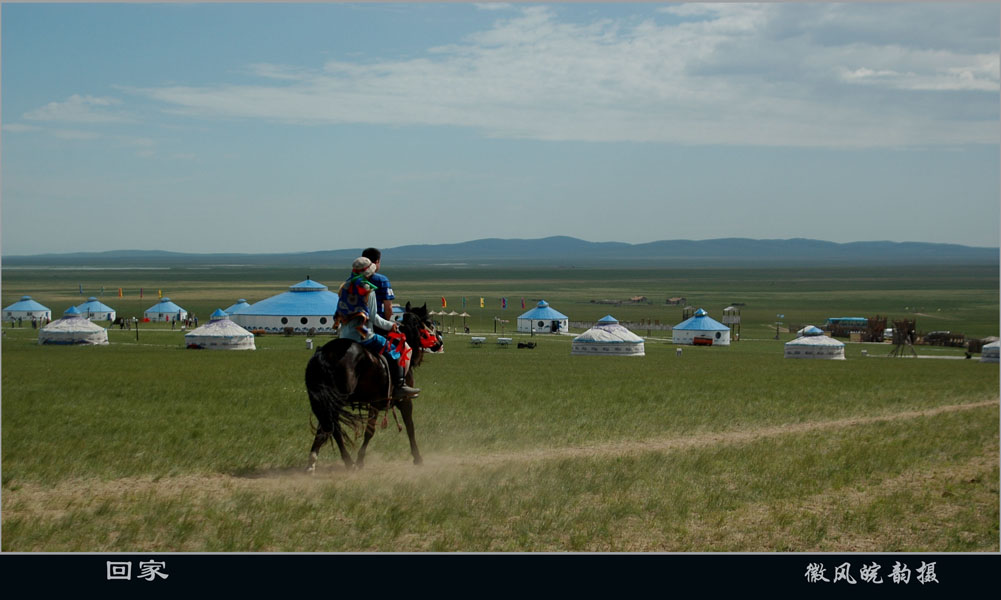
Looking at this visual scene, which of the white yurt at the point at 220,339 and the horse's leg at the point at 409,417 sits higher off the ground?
the horse's leg at the point at 409,417

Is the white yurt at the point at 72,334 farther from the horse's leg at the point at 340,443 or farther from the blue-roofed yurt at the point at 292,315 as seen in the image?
the horse's leg at the point at 340,443

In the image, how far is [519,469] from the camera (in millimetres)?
13820

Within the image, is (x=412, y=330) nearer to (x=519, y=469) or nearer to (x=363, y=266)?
(x=363, y=266)

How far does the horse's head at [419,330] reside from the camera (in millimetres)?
13915

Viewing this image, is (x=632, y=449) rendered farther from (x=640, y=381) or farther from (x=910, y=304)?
(x=910, y=304)

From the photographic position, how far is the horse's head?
1391 centimetres

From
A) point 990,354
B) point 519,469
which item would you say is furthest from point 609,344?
point 519,469

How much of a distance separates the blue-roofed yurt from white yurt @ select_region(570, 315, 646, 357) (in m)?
23.3

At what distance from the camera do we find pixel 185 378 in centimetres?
3425

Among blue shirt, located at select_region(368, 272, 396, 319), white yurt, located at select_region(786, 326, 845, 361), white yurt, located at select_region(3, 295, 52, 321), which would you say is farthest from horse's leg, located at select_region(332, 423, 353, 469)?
white yurt, located at select_region(3, 295, 52, 321)

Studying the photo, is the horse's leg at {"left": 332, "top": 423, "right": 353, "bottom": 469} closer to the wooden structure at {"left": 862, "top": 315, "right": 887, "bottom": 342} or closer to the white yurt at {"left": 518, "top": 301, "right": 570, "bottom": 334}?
the white yurt at {"left": 518, "top": 301, "right": 570, "bottom": 334}

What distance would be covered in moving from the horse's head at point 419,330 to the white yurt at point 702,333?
2233 inches

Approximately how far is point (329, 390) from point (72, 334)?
53.1 m

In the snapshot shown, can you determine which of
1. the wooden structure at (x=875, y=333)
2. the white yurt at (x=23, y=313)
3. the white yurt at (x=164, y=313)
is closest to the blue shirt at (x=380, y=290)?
the wooden structure at (x=875, y=333)
